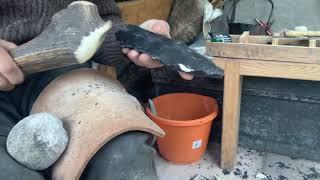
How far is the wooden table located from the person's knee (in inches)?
29.3

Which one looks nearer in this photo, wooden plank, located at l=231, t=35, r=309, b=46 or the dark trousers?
the dark trousers

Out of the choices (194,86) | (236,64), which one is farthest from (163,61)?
(194,86)

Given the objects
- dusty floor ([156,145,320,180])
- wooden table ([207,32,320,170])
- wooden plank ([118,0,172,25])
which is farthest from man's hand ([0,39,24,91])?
wooden plank ([118,0,172,25])

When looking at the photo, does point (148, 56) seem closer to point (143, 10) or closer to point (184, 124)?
point (184, 124)

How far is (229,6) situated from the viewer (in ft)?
5.98

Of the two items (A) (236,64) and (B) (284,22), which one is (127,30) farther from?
(B) (284,22)

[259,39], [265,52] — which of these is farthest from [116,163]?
[259,39]

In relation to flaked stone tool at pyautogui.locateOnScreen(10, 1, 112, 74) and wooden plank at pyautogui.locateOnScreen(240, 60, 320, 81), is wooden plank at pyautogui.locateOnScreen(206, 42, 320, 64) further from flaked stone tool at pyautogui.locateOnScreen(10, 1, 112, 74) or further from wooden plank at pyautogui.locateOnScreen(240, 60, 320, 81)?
flaked stone tool at pyautogui.locateOnScreen(10, 1, 112, 74)

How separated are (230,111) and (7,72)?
2.58 feet

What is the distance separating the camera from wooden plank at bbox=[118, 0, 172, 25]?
1.62 meters

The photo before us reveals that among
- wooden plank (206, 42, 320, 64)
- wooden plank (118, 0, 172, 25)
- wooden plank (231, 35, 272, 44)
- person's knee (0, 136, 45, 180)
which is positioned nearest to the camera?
person's knee (0, 136, 45, 180)

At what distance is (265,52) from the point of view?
121 centimetres

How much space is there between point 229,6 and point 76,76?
1.18m

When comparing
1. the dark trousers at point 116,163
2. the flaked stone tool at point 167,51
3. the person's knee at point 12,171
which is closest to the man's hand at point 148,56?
the flaked stone tool at point 167,51
